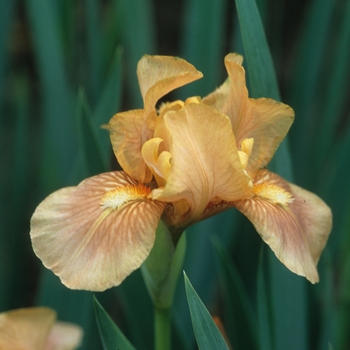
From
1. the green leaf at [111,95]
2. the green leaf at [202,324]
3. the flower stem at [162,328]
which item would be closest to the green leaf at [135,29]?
the green leaf at [111,95]

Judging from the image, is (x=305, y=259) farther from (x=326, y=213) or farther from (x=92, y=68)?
(x=92, y=68)

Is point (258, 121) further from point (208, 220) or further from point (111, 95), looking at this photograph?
point (208, 220)

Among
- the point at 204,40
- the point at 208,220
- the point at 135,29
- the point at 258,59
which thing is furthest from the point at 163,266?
the point at 135,29

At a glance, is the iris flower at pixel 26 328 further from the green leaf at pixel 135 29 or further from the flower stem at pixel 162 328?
the green leaf at pixel 135 29

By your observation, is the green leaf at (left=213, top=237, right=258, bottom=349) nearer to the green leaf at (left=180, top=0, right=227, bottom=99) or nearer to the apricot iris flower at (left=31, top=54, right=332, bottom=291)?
the apricot iris flower at (left=31, top=54, right=332, bottom=291)

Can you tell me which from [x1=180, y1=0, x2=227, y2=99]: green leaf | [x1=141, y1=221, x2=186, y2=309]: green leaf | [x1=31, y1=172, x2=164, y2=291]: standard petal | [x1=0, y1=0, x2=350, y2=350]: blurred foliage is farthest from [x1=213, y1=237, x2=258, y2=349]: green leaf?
[x1=180, y1=0, x2=227, y2=99]: green leaf

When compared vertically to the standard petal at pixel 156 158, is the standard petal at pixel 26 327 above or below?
below

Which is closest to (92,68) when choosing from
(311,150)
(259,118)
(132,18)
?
(132,18)
